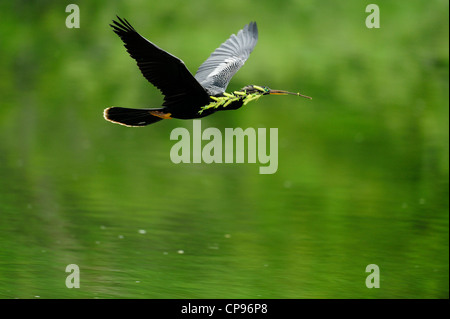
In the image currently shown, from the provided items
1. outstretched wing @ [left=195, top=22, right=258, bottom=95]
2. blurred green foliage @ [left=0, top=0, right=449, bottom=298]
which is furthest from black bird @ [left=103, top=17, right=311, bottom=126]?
blurred green foliage @ [left=0, top=0, right=449, bottom=298]

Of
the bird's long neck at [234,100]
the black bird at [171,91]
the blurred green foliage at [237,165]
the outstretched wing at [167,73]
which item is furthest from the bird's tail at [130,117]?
the blurred green foliage at [237,165]

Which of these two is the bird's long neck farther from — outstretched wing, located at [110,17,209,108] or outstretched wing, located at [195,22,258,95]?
outstretched wing, located at [195,22,258,95]

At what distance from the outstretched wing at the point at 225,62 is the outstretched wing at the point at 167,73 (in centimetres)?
24

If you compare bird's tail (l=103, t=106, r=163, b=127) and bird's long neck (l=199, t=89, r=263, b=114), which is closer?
bird's long neck (l=199, t=89, r=263, b=114)

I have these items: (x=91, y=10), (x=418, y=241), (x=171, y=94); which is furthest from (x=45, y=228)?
(x=91, y=10)

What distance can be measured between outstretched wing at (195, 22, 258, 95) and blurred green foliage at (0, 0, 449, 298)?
9.83 ft

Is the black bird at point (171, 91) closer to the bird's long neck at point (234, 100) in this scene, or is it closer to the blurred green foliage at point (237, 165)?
the bird's long neck at point (234, 100)

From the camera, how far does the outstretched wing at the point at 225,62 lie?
5.50 meters

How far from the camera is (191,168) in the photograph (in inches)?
550

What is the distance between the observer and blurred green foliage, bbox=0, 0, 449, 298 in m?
9.59

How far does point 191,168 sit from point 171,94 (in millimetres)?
9219

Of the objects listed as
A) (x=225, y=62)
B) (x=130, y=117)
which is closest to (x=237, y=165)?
(x=225, y=62)

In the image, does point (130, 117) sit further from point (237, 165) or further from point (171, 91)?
point (237, 165)
